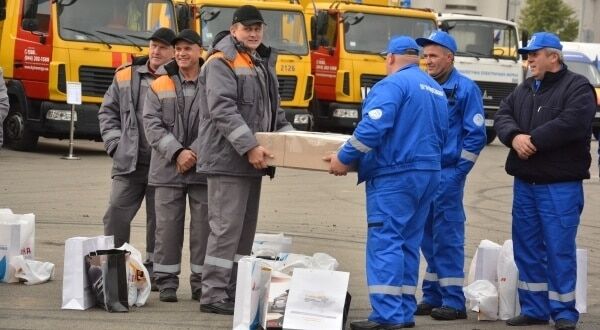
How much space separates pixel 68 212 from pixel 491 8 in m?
66.0

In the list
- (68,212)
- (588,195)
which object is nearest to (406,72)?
(68,212)

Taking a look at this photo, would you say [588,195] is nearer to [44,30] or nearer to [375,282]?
[44,30]

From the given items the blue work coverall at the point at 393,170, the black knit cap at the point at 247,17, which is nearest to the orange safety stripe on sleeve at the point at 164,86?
the black knit cap at the point at 247,17

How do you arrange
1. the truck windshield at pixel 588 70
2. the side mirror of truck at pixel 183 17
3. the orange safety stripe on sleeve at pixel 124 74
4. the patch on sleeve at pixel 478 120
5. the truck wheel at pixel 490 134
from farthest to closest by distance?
the truck windshield at pixel 588 70
the truck wheel at pixel 490 134
the side mirror of truck at pixel 183 17
the orange safety stripe on sleeve at pixel 124 74
the patch on sleeve at pixel 478 120

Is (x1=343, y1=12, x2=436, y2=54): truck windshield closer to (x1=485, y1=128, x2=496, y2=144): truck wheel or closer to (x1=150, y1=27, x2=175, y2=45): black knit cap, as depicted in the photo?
(x1=485, y1=128, x2=496, y2=144): truck wheel

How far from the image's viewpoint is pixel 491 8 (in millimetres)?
78125

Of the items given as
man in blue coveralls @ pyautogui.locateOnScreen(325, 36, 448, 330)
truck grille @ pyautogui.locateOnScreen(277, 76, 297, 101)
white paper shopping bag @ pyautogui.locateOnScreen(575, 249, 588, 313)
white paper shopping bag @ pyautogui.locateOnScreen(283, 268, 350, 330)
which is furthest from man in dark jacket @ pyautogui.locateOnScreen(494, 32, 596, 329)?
truck grille @ pyautogui.locateOnScreen(277, 76, 297, 101)

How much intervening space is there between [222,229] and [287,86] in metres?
15.1

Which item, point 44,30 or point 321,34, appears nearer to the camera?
point 44,30

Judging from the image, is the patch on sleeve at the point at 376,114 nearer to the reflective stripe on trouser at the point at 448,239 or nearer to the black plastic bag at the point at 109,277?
the reflective stripe on trouser at the point at 448,239

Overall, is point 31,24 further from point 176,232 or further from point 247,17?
point 247,17

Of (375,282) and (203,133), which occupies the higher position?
(203,133)

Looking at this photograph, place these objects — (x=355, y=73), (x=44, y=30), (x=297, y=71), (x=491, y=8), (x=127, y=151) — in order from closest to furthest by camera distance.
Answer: (x=127, y=151) → (x=44, y=30) → (x=297, y=71) → (x=355, y=73) → (x=491, y=8)

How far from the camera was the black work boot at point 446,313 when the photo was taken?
8.86m
